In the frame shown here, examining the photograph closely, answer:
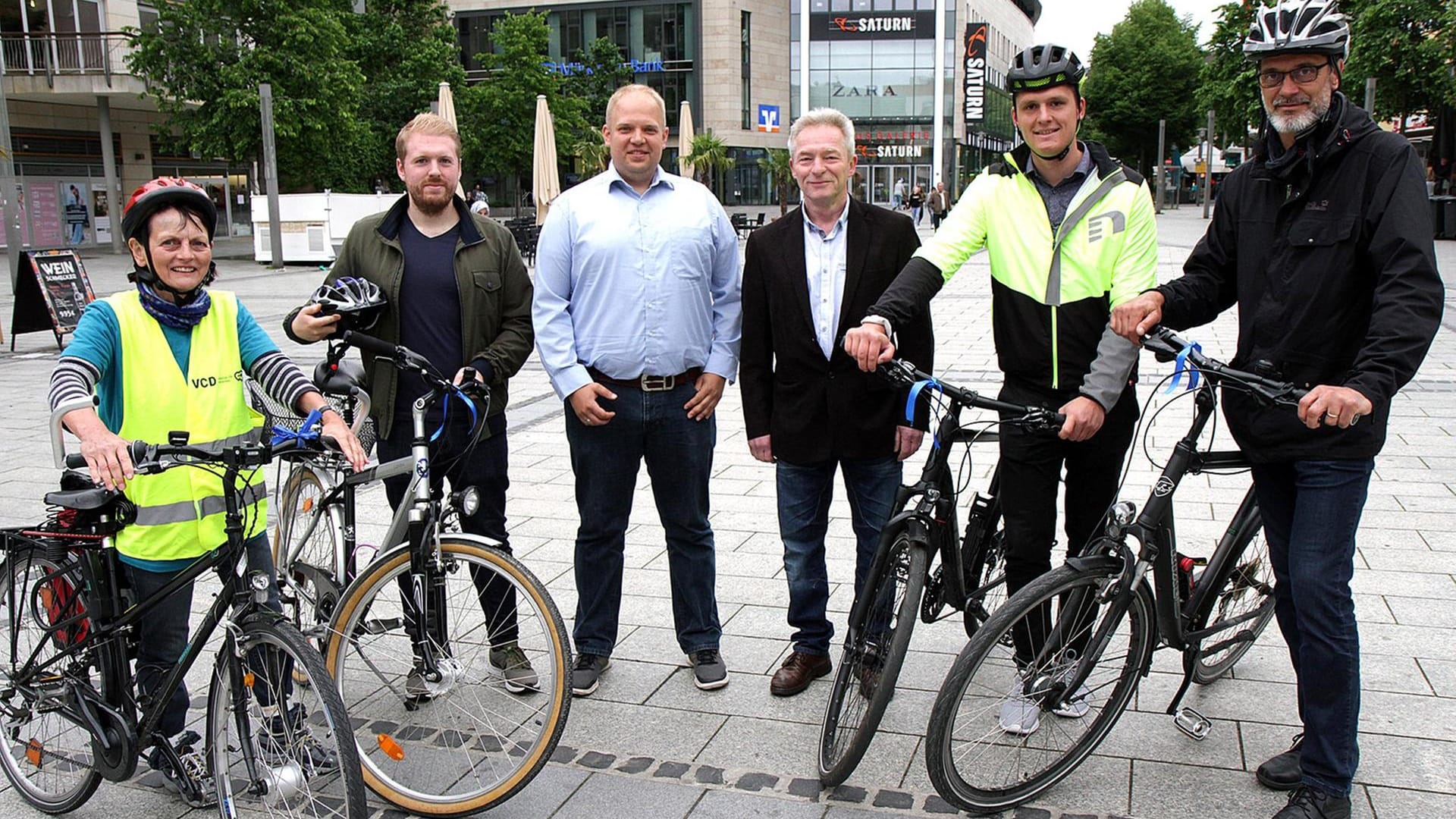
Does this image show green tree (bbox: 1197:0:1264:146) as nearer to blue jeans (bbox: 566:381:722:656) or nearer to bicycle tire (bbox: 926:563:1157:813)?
blue jeans (bbox: 566:381:722:656)

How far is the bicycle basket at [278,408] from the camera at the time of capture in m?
3.60

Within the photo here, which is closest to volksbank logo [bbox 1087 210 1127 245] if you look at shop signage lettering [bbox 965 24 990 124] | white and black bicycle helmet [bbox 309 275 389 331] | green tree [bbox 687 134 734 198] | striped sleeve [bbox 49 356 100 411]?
white and black bicycle helmet [bbox 309 275 389 331]

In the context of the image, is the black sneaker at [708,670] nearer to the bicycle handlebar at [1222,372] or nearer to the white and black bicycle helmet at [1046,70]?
the bicycle handlebar at [1222,372]

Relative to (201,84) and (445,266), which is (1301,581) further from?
(201,84)

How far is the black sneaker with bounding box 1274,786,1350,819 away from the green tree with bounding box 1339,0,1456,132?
2521 centimetres

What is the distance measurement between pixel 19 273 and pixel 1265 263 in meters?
12.8

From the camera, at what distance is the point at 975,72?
5962 centimetres

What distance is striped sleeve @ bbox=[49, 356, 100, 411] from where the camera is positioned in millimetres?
2938

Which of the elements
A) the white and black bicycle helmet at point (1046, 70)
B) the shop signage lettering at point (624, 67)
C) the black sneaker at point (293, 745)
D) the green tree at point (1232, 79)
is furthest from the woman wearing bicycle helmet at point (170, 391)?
the shop signage lettering at point (624, 67)

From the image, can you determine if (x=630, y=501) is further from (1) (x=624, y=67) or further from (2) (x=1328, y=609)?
(1) (x=624, y=67)

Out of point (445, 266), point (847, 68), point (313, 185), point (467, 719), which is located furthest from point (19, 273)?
point (847, 68)

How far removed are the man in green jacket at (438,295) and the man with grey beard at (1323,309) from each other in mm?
2091

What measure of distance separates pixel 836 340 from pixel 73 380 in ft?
7.48

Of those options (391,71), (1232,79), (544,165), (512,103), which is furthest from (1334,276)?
(512,103)
